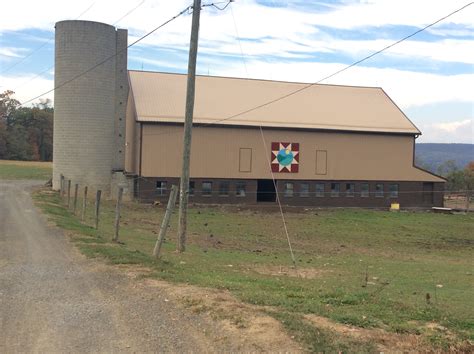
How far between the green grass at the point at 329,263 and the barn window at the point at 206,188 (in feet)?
14.7

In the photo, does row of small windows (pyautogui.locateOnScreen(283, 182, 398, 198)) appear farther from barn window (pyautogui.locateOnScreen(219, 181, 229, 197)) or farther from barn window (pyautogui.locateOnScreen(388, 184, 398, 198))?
barn window (pyautogui.locateOnScreen(219, 181, 229, 197))

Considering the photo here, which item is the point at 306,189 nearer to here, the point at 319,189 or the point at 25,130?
the point at 319,189

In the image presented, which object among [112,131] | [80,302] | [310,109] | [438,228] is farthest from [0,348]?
[310,109]

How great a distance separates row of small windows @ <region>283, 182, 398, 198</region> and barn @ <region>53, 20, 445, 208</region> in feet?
0.27

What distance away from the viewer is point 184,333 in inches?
240

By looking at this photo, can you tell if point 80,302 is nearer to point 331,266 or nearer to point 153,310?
point 153,310

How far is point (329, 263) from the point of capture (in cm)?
1565

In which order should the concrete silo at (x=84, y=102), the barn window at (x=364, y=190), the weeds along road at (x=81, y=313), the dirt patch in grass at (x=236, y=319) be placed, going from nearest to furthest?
Answer: the dirt patch in grass at (x=236, y=319) < the weeds along road at (x=81, y=313) < the concrete silo at (x=84, y=102) < the barn window at (x=364, y=190)

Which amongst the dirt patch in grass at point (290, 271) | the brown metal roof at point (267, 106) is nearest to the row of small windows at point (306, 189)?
the brown metal roof at point (267, 106)

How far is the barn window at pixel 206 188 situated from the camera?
136 ft

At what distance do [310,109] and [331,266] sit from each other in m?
32.8

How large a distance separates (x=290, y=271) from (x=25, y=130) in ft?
336

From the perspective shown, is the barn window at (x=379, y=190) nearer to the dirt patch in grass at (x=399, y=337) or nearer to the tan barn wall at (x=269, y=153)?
the tan barn wall at (x=269, y=153)

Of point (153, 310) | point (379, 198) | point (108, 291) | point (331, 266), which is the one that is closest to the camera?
point (153, 310)
